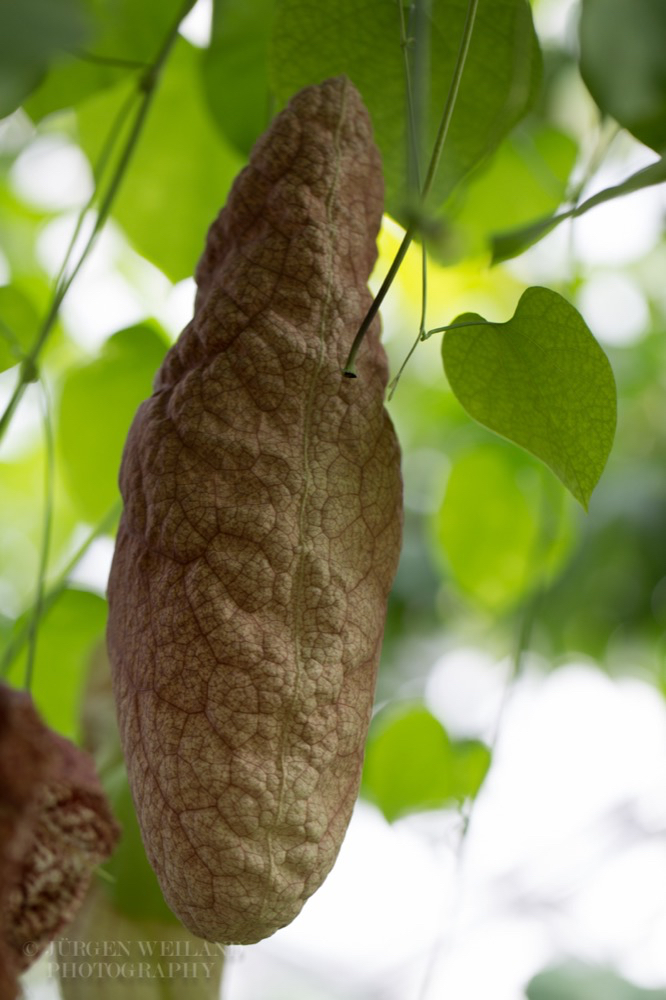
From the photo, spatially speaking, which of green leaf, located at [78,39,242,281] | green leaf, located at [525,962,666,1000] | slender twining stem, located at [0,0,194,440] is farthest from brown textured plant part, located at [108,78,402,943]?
green leaf, located at [525,962,666,1000]

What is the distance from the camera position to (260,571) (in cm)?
28

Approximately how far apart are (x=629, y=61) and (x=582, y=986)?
19.7 inches

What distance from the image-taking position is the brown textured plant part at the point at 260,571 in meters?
0.28

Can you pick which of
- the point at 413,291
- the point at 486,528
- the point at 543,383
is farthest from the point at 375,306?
the point at 413,291

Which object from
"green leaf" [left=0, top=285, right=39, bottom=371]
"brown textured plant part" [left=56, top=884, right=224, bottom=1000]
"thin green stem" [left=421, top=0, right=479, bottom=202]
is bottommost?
"brown textured plant part" [left=56, top=884, right=224, bottom=1000]

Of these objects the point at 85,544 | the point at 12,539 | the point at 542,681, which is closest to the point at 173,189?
the point at 85,544

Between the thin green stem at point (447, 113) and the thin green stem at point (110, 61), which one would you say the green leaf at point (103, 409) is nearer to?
the thin green stem at point (110, 61)

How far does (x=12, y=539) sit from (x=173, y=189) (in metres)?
0.78

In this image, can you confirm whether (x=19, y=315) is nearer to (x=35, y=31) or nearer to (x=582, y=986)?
(x=35, y=31)

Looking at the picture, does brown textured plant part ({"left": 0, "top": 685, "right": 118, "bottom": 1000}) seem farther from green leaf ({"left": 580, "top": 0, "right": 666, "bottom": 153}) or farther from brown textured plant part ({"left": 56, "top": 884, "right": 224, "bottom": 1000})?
green leaf ({"left": 580, "top": 0, "right": 666, "bottom": 153})

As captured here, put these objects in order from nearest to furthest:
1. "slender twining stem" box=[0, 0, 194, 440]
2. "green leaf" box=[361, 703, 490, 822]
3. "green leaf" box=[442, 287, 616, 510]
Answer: "green leaf" box=[442, 287, 616, 510]
"slender twining stem" box=[0, 0, 194, 440]
"green leaf" box=[361, 703, 490, 822]

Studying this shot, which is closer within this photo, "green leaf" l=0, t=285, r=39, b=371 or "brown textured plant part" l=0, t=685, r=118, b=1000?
"brown textured plant part" l=0, t=685, r=118, b=1000

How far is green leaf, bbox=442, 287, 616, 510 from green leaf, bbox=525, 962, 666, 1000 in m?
0.41

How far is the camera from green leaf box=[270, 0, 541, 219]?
1.29 ft
